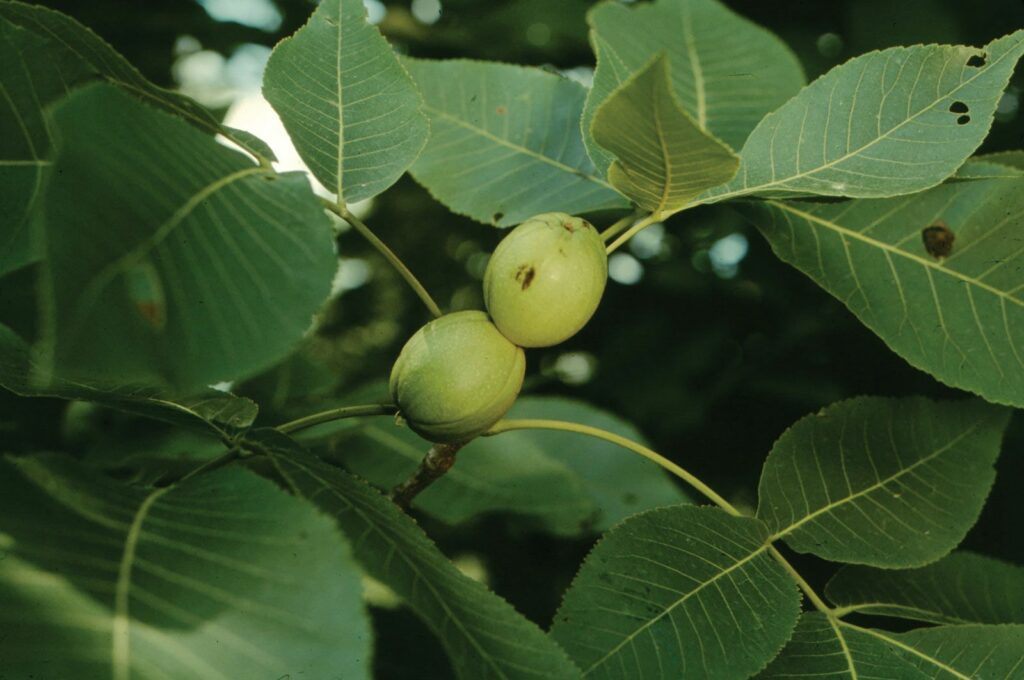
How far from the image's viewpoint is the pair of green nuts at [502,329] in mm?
972

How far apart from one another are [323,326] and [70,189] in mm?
2388

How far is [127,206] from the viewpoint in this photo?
2.20ft

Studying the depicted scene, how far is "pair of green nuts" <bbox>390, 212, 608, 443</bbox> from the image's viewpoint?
38.3 inches

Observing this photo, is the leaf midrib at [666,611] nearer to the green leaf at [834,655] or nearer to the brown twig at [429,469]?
the green leaf at [834,655]

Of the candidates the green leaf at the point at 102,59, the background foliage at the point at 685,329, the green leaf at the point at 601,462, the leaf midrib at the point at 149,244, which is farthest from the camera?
the background foliage at the point at 685,329

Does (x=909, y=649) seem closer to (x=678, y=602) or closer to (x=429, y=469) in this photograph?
(x=678, y=602)

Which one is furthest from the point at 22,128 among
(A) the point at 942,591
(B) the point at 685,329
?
(B) the point at 685,329

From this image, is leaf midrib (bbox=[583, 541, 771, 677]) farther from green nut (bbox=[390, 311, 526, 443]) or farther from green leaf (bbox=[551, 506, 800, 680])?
green nut (bbox=[390, 311, 526, 443])

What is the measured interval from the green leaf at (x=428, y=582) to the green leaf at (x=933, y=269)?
2.00ft

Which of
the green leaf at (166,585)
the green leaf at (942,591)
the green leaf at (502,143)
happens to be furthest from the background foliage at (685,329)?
the green leaf at (166,585)

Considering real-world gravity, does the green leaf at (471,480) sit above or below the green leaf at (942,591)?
below

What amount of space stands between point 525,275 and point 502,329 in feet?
0.25

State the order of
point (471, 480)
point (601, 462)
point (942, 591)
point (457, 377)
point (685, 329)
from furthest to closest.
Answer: point (685, 329) < point (601, 462) < point (471, 480) < point (942, 591) < point (457, 377)

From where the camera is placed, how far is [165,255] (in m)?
0.69
